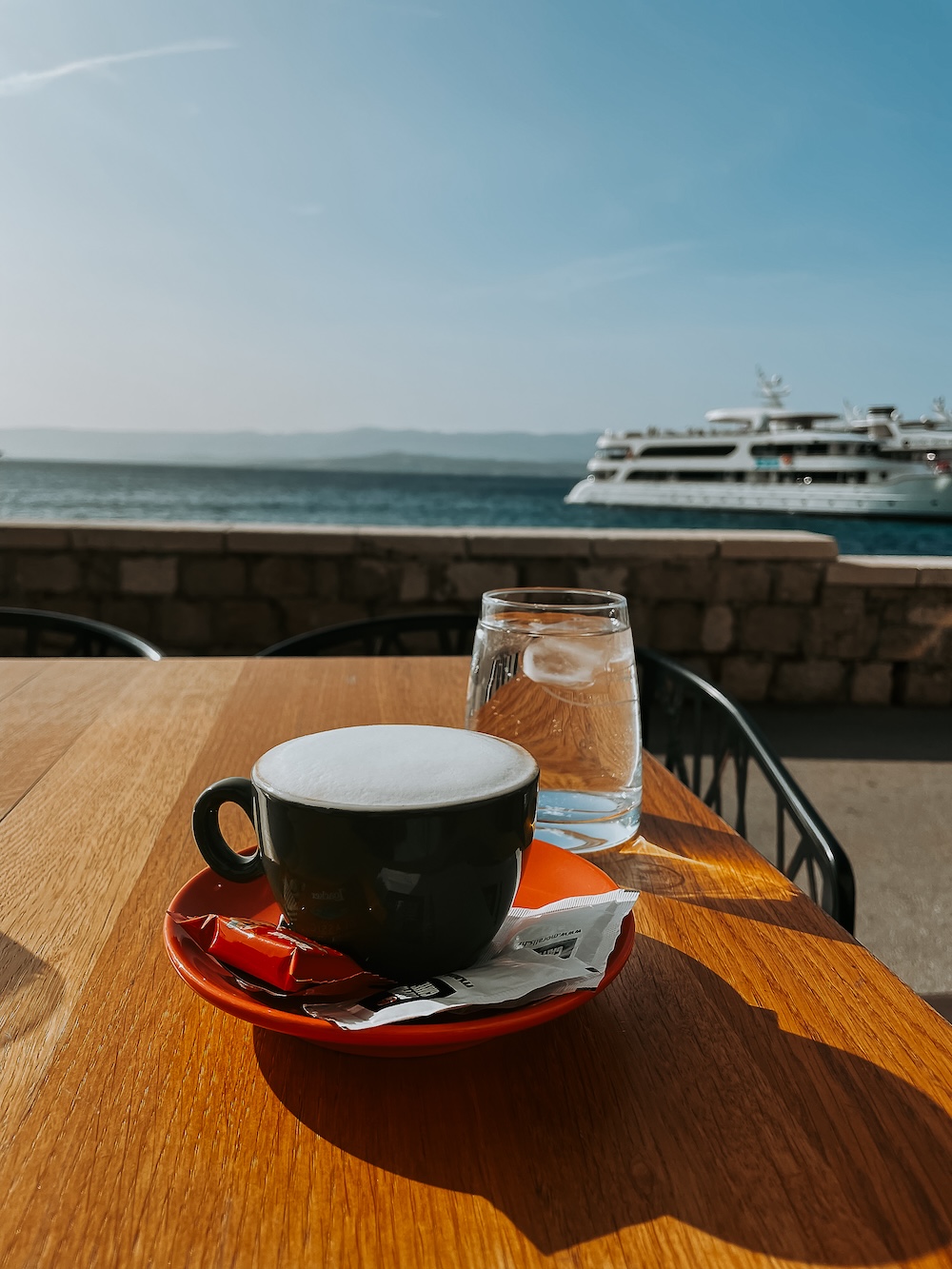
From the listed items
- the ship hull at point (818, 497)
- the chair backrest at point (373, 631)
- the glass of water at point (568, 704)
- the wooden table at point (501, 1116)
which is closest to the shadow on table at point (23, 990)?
the wooden table at point (501, 1116)

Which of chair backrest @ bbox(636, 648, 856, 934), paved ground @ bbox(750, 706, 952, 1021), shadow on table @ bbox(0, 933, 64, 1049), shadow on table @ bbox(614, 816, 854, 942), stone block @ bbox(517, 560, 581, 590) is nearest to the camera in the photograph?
shadow on table @ bbox(0, 933, 64, 1049)

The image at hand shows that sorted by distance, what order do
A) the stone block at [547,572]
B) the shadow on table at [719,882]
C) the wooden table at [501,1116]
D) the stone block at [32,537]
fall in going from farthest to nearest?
the stone block at [547,572]
the stone block at [32,537]
the shadow on table at [719,882]
the wooden table at [501,1116]

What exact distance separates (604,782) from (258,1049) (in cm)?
35

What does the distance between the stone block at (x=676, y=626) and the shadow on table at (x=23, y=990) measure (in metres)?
3.35

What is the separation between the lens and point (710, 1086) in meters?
0.44

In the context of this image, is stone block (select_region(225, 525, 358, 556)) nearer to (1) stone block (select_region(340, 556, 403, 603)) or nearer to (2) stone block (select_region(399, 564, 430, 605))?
(1) stone block (select_region(340, 556, 403, 603))

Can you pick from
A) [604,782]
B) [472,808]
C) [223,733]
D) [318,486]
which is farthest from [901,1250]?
[318,486]

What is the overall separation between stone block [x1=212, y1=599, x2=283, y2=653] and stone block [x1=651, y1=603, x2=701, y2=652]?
1.61 meters

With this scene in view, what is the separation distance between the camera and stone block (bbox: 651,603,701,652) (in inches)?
147

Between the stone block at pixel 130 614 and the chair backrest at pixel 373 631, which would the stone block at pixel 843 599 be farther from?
the stone block at pixel 130 614

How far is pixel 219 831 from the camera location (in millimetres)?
518

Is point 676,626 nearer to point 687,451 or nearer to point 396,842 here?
point 396,842

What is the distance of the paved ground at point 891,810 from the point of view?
204 cm

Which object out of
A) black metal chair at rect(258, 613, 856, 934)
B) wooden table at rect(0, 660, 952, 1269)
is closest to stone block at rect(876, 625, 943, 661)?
black metal chair at rect(258, 613, 856, 934)
